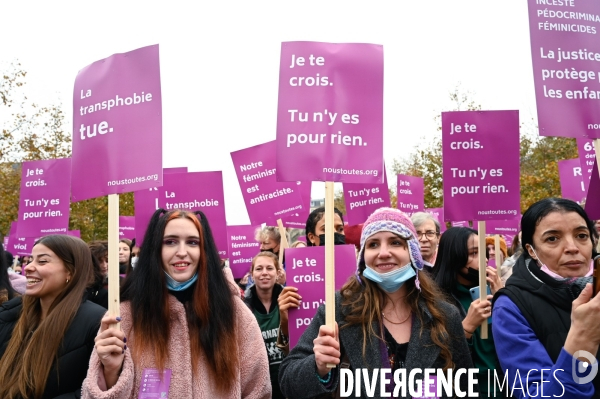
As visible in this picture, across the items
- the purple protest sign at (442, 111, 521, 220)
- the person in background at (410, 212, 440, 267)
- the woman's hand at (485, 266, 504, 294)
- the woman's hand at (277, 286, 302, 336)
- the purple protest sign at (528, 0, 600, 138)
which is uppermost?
the purple protest sign at (528, 0, 600, 138)

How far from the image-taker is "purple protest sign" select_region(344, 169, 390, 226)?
7.55 meters

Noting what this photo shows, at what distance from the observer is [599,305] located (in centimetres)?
261

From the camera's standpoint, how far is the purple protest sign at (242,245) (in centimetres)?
961

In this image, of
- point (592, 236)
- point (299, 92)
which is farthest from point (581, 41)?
point (299, 92)

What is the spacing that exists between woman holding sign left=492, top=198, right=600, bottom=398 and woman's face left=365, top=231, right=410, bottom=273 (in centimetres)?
57

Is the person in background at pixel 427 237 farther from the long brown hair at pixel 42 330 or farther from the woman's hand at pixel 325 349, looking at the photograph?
the long brown hair at pixel 42 330

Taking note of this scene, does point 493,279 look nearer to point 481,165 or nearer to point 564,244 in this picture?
point 481,165

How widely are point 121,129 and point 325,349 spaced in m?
1.67

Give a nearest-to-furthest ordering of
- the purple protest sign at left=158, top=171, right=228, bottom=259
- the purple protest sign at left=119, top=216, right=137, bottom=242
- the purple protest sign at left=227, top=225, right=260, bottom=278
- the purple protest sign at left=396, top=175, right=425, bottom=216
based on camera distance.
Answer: the purple protest sign at left=158, top=171, right=228, bottom=259 → the purple protest sign at left=396, top=175, right=425, bottom=216 → the purple protest sign at left=227, top=225, right=260, bottom=278 → the purple protest sign at left=119, top=216, right=137, bottom=242

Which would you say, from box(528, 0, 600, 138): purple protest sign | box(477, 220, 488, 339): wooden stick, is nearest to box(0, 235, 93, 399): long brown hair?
box(477, 220, 488, 339): wooden stick

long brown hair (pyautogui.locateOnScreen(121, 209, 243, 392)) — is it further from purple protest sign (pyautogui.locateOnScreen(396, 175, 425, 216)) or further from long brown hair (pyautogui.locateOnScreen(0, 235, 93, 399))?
purple protest sign (pyautogui.locateOnScreen(396, 175, 425, 216))

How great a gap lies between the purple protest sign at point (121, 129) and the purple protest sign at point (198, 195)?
290 centimetres

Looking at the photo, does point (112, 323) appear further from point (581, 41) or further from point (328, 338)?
point (581, 41)

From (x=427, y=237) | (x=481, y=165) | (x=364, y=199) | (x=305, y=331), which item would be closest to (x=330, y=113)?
(x=305, y=331)
